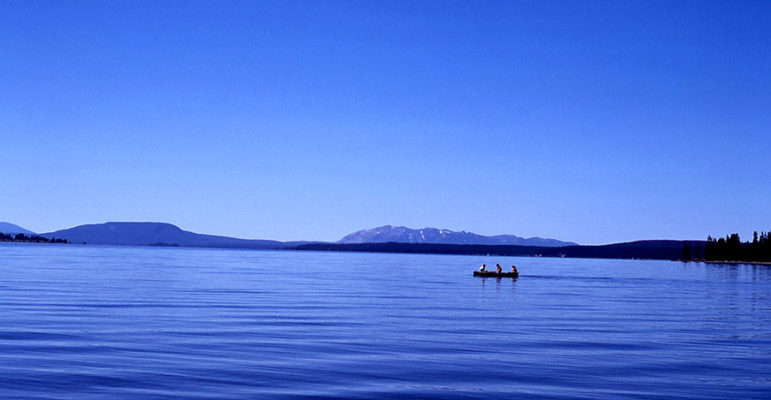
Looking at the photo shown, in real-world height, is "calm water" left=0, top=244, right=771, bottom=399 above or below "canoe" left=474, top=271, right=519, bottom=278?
below

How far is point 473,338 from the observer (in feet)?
93.0

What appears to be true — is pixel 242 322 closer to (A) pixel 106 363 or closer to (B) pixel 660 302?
(A) pixel 106 363

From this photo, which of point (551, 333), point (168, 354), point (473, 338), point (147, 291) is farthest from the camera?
point (147, 291)

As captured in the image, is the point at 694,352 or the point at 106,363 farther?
the point at 694,352

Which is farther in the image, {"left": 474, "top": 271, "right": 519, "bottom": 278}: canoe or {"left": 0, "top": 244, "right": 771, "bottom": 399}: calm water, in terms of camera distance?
{"left": 474, "top": 271, "right": 519, "bottom": 278}: canoe

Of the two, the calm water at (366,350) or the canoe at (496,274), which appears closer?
the calm water at (366,350)

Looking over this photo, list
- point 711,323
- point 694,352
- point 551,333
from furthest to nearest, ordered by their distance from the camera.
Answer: point 711,323 < point 551,333 < point 694,352

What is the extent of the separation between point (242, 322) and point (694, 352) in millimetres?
18548

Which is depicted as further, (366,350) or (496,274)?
(496,274)

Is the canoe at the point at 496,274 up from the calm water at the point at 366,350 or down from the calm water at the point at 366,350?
up

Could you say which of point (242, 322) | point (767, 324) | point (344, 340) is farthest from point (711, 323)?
point (242, 322)

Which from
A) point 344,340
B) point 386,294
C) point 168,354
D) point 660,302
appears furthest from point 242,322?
point 660,302

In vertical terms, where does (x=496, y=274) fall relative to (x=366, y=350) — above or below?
above

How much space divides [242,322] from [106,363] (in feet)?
38.4
